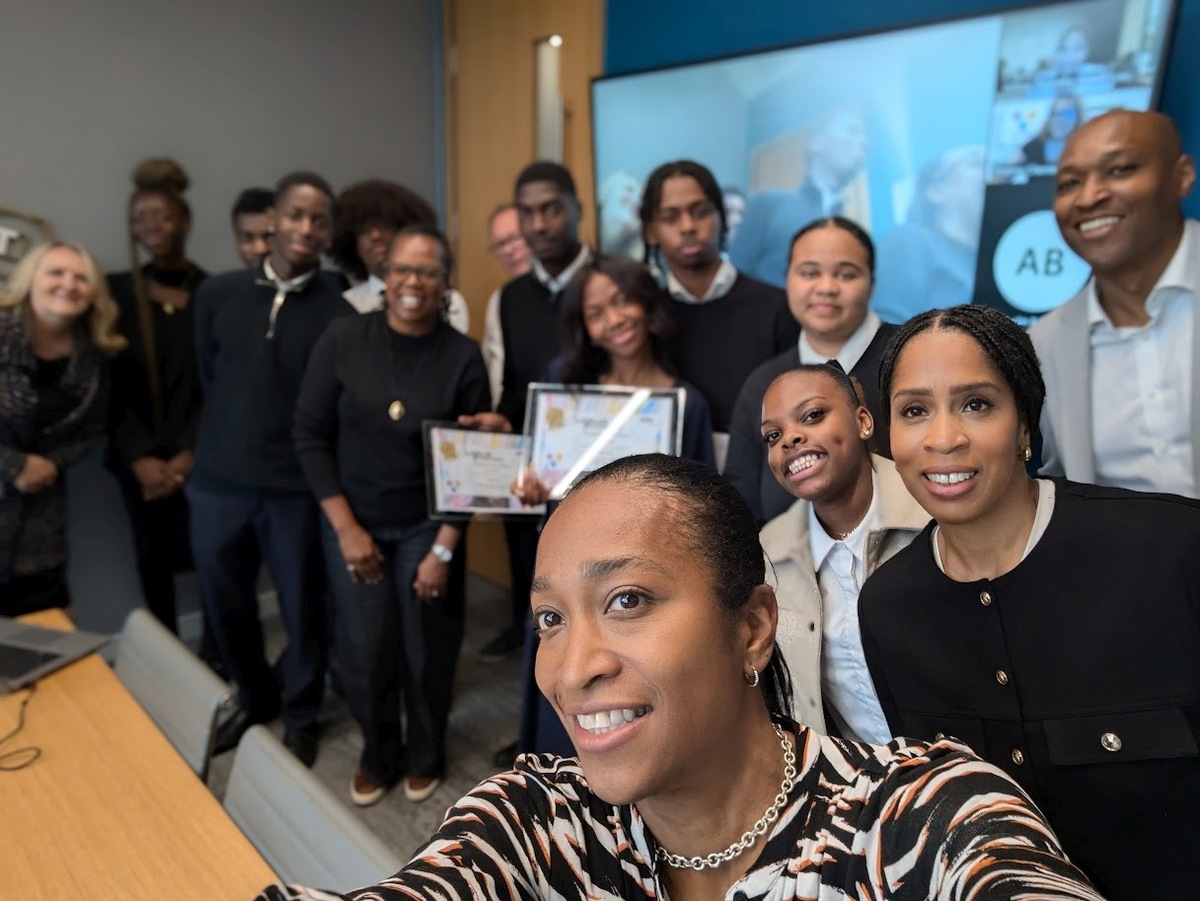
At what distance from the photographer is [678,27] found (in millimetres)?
3650

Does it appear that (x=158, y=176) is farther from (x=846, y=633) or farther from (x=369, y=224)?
(x=846, y=633)

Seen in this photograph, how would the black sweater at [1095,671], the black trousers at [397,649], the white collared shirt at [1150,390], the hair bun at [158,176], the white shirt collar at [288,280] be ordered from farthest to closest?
the hair bun at [158,176]
the white shirt collar at [288,280]
the black trousers at [397,649]
the white collared shirt at [1150,390]
the black sweater at [1095,671]

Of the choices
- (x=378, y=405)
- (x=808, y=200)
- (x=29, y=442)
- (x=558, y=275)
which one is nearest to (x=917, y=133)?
(x=808, y=200)

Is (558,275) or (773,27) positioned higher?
(773,27)

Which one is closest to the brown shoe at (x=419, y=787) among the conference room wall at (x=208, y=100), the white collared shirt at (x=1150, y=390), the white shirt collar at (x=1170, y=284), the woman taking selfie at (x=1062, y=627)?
the woman taking selfie at (x=1062, y=627)

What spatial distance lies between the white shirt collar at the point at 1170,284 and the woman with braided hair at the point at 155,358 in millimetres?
3619

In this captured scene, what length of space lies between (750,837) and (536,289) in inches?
103

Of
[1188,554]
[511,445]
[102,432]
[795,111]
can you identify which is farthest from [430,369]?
[1188,554]

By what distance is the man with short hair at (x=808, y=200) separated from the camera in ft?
9.87

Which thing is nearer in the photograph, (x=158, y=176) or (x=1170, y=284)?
(x=1170, y=284)

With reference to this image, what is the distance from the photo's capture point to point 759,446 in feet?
3.76

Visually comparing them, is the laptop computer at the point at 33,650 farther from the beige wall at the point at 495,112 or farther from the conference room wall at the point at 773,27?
the conference room wall at the point at 773,27

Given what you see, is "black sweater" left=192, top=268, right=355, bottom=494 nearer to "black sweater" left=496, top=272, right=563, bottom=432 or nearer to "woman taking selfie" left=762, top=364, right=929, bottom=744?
"black sweater" left=496, top=272, right=563, bottom=432

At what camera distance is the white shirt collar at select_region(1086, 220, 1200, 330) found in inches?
51.4
